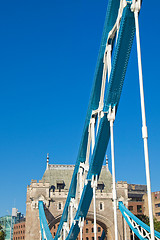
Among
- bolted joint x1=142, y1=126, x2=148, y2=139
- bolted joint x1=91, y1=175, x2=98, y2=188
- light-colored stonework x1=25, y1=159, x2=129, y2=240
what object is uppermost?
light-colored stonework x1=25, y1=159, x2=129, y2=240

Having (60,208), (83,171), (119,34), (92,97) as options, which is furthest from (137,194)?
(119,34)

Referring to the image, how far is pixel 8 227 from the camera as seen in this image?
170m

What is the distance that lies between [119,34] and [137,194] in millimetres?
87263

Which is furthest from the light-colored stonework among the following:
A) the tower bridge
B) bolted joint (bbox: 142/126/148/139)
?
bolted joint (bbox: 142/126/148/139)

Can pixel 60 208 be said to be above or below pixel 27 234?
above

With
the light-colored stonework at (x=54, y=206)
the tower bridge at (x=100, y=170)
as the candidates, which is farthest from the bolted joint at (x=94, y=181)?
the light-colored stonework at (x=54, y=206)

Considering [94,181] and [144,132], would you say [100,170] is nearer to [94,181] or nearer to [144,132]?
[94,181]

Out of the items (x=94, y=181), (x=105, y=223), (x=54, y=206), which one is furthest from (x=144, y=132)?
(x=105, y=223)

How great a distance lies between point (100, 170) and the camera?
21.2 meters

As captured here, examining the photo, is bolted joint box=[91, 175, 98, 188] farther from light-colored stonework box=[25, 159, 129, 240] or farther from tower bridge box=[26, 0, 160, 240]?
light-colored stonework box=[25, 159, 129, 240]

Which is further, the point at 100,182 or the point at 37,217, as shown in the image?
the point at 100,182

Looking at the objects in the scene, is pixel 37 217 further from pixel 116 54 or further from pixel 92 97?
pixel 116 54

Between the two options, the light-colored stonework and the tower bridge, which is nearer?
the tower bridge

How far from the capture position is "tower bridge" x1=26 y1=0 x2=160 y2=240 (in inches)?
540
